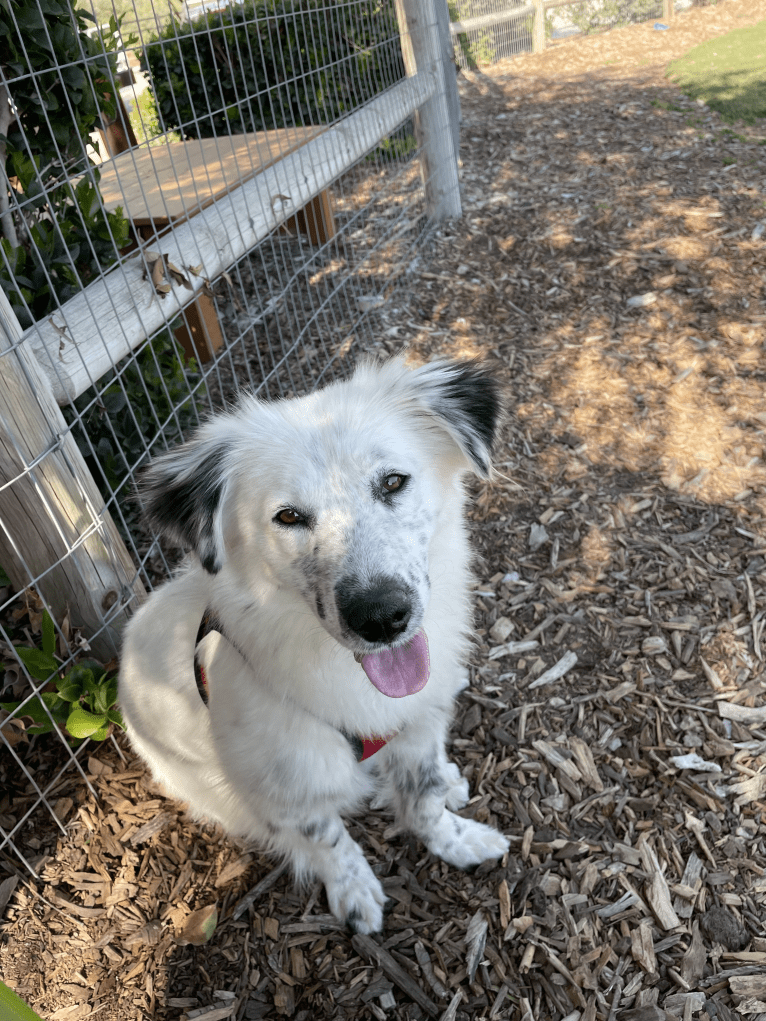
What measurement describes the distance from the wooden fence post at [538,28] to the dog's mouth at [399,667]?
1361 centimetres

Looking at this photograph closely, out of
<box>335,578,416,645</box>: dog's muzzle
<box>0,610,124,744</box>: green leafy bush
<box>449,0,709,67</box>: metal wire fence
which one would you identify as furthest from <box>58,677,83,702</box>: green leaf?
<box>449,0,709,67</box>: metal wire fence

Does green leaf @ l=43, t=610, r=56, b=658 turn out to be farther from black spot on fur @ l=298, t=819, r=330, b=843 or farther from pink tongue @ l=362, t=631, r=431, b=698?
pink tongue @ l=362, t=631, r=431, b=698

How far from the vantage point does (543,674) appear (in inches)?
106

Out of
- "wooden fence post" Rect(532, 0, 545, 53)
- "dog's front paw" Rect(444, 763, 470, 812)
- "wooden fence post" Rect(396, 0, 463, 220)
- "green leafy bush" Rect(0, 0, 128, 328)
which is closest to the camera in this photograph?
"green leafy bush" Rect(0, 0, 128, 328)

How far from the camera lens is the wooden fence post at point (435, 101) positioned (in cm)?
523

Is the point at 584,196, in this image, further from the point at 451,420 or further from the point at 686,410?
the point at 451,420

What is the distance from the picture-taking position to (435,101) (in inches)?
219

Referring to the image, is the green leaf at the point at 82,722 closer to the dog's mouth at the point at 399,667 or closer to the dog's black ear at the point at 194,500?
the dog's black ear at the point at 194,500

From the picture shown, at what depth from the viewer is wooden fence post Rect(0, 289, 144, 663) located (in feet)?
6.47

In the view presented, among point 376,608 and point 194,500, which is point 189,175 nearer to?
point 194,500

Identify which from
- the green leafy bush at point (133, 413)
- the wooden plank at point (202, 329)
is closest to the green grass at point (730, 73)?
the wooden plank at point (202, 329)

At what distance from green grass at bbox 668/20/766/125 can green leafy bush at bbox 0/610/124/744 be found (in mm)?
8110

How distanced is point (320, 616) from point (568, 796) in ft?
4.23

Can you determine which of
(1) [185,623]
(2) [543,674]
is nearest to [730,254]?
(2) [543,674]
